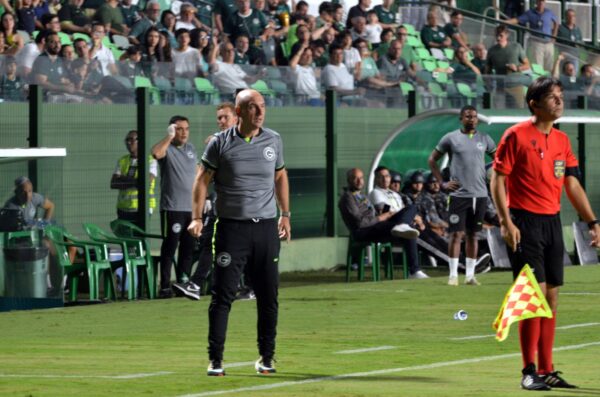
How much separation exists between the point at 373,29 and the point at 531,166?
19558 mm

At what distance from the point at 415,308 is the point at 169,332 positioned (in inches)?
133

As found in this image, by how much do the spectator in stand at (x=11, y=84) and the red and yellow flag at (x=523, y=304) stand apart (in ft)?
34.8

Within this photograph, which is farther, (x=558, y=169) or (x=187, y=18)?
(x=187, y=18)

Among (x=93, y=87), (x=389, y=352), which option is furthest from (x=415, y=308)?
(x=93, y=87)

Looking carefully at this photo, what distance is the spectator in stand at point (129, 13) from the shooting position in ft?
79.2

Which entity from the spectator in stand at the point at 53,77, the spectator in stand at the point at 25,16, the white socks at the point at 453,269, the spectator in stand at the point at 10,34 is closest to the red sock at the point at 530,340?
the white socks at the point at 453,269

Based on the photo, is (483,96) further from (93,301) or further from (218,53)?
(93,301)

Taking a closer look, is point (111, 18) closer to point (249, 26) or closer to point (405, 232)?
point (249, 26)

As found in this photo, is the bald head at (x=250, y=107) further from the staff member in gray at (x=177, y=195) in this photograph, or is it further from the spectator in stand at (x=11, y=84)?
the spectator in stand at (x=11, y=84)

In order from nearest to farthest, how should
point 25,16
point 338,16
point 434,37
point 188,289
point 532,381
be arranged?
point 532,381 → point 188,289 → point 25,16 → point 338,16 → point 434,37

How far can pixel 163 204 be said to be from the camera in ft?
61.0

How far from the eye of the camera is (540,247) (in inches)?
399

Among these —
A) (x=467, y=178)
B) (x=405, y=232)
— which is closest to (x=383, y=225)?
(x=405, y=232)

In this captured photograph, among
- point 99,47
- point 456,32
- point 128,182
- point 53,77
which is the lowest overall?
point 128,182
